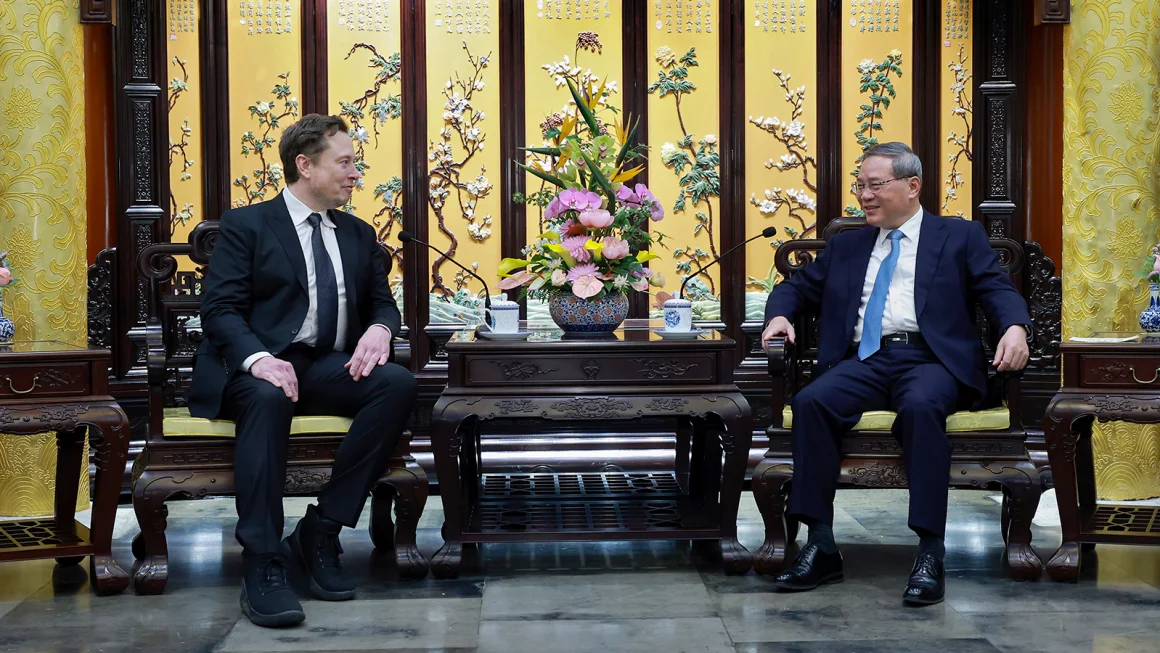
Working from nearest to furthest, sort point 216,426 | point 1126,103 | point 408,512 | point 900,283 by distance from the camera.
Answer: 1. point 216,426
2. point 408,512
3. point 900,283
4. point 1126,103

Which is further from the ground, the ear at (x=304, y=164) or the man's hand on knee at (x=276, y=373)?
the ear at (x=304, y=164)

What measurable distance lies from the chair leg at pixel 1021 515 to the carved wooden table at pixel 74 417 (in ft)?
7.54

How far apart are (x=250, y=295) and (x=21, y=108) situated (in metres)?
1.33

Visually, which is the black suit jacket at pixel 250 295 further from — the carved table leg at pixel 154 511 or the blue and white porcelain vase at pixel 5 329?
the blue and white porcelain vase at pixel 5 329

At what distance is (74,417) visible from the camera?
3041 millimetres

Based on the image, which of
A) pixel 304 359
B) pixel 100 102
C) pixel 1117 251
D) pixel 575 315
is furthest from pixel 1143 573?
pixel 100 102

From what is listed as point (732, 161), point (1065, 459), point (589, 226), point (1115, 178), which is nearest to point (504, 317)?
point (589, 226)

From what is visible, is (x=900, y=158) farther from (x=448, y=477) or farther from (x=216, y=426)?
(x=216, y=426)

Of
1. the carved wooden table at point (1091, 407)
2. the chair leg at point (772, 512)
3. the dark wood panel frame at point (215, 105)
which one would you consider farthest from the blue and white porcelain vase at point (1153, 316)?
the dark wood panel frame at point (215, 105)

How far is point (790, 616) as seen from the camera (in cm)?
277

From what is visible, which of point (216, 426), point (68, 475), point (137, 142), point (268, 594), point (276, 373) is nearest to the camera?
point (268, 594)

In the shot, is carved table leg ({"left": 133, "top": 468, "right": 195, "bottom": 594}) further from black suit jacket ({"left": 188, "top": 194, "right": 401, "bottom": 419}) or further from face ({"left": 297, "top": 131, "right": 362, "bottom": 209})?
face ({"left": 297, "top": 131, "right": 362, "bottom": 209})

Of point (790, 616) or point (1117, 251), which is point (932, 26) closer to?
point (1117, 251)

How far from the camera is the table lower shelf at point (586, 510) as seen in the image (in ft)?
10.4
